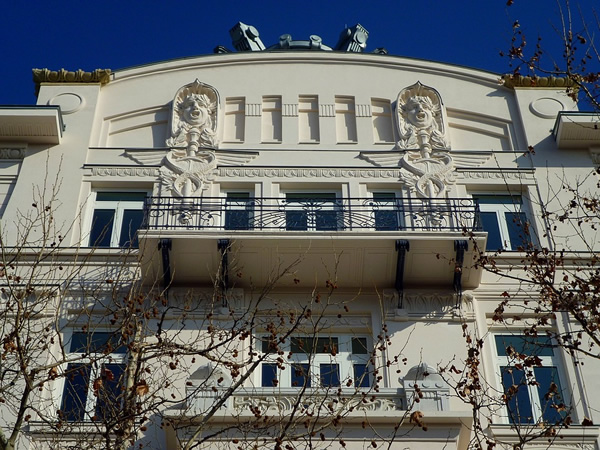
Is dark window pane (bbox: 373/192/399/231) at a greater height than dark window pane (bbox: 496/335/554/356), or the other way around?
dark window pane (bbox: 373/192/399/231)

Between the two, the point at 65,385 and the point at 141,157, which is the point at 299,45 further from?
the point at 65,385

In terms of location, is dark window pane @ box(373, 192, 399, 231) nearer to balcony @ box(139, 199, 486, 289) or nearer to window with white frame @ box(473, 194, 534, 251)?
balcony @ box(139, 199, 486, 289)

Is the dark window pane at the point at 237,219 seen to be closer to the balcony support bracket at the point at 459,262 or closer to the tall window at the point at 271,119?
the tall window at the point at 271,119

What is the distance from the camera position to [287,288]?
20531 millimetres

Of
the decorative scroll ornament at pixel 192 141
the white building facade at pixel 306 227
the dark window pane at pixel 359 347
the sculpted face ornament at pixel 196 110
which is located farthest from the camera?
the sculpted face ornament at pixel 196 110

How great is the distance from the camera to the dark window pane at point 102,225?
71.8 ft

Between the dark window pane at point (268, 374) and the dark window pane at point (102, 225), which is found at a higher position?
the dark window pane at point (102, 225)

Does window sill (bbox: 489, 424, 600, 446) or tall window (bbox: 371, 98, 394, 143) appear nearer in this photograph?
window sill (bbox: 489, 424, 600, 446)

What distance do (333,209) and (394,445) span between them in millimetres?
7607

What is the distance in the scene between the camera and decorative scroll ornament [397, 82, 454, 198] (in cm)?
2294

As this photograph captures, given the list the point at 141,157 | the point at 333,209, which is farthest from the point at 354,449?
the point at 141,157

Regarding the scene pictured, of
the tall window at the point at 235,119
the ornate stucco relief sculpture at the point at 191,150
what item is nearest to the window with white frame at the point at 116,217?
the ornate stucco relief sculpture at the point at 191,150

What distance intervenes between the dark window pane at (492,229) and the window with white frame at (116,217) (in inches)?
300

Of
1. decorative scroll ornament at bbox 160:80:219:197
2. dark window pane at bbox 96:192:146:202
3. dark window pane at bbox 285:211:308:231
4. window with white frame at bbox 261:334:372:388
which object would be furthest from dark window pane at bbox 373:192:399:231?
dark window pane at bbox 96:192:146:202
